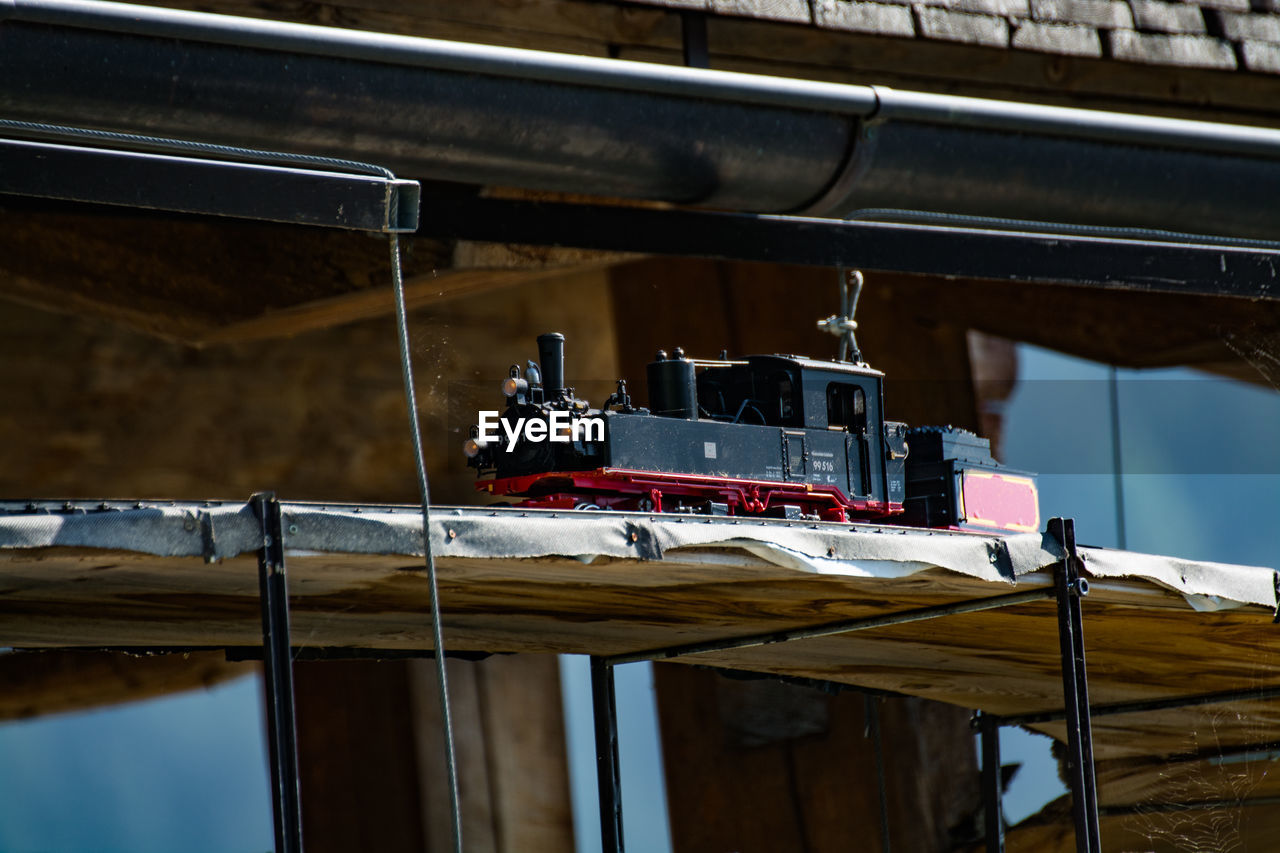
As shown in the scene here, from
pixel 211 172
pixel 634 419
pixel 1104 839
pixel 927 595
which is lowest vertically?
pixel 1104 839

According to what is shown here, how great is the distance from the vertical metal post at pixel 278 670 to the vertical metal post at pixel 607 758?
369cm

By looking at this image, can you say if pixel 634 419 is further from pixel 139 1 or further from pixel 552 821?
pixel 552 821

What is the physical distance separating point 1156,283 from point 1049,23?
6.78 feet

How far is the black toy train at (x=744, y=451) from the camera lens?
224 inches

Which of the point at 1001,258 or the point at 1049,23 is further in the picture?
the point at 1049,23

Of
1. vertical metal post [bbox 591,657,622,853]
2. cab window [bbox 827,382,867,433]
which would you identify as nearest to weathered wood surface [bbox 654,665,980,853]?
vertical metal post [bbox 591,657,622,853]

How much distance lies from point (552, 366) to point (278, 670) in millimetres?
2052

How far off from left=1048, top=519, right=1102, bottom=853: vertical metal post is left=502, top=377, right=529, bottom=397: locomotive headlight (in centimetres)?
212

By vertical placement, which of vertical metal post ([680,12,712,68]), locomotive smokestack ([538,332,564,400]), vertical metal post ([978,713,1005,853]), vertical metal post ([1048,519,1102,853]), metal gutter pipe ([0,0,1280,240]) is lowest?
vertical metal post ([978,713,1005,853])

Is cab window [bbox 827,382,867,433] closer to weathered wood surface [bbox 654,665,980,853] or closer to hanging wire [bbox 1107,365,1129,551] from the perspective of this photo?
hanging wire [bbox 1107,365,1129,551]

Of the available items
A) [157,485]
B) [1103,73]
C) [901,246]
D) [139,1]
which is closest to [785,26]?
[901,246]

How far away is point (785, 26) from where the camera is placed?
8984 millimetres

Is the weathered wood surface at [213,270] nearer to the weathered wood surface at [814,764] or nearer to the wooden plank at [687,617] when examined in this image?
the wooden plank at [687,617]

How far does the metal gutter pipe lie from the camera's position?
577 cm
